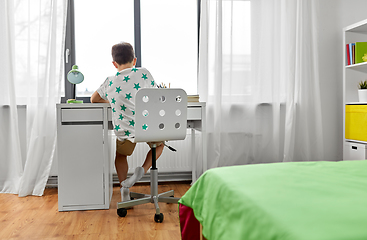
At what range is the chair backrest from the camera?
1.89m

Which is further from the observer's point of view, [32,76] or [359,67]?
[359,67]

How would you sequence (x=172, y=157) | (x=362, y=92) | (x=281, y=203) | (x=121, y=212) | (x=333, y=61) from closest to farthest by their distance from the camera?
1. (x=281, y=203)
2. (x=121, y=212)
3. (x=362, y=92)
4. (x=172, y=157)
5. (x=333, y=61)

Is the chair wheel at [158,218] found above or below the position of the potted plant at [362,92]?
below

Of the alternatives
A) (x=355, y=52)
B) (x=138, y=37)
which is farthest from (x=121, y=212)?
(x=355, y=52)

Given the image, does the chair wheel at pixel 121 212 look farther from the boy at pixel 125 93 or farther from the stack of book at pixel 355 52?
the stack of book at pixel 355 52

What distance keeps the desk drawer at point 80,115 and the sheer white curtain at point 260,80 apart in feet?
3.58

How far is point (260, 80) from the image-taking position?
2.99 metres

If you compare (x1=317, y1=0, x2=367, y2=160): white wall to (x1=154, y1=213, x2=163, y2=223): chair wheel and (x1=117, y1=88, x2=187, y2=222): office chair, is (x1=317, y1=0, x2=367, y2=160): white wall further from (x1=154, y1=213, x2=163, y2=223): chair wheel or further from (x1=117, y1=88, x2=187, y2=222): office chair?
(x1=154, y1=213, x2=163, y2=223): chair wheel

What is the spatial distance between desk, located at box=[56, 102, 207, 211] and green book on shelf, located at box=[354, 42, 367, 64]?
7.47 ft

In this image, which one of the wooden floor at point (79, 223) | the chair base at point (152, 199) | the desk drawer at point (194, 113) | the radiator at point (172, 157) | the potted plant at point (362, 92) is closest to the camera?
the wooden floor at point (79, 223)

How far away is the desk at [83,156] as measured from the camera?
7.19 feet

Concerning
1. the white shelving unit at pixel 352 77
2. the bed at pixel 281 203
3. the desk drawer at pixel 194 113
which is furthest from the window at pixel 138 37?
the bed at pixel 281 203

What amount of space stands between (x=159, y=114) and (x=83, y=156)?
27.5 inches

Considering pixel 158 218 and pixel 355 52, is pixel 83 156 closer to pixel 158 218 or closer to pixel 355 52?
pixel 158 218
